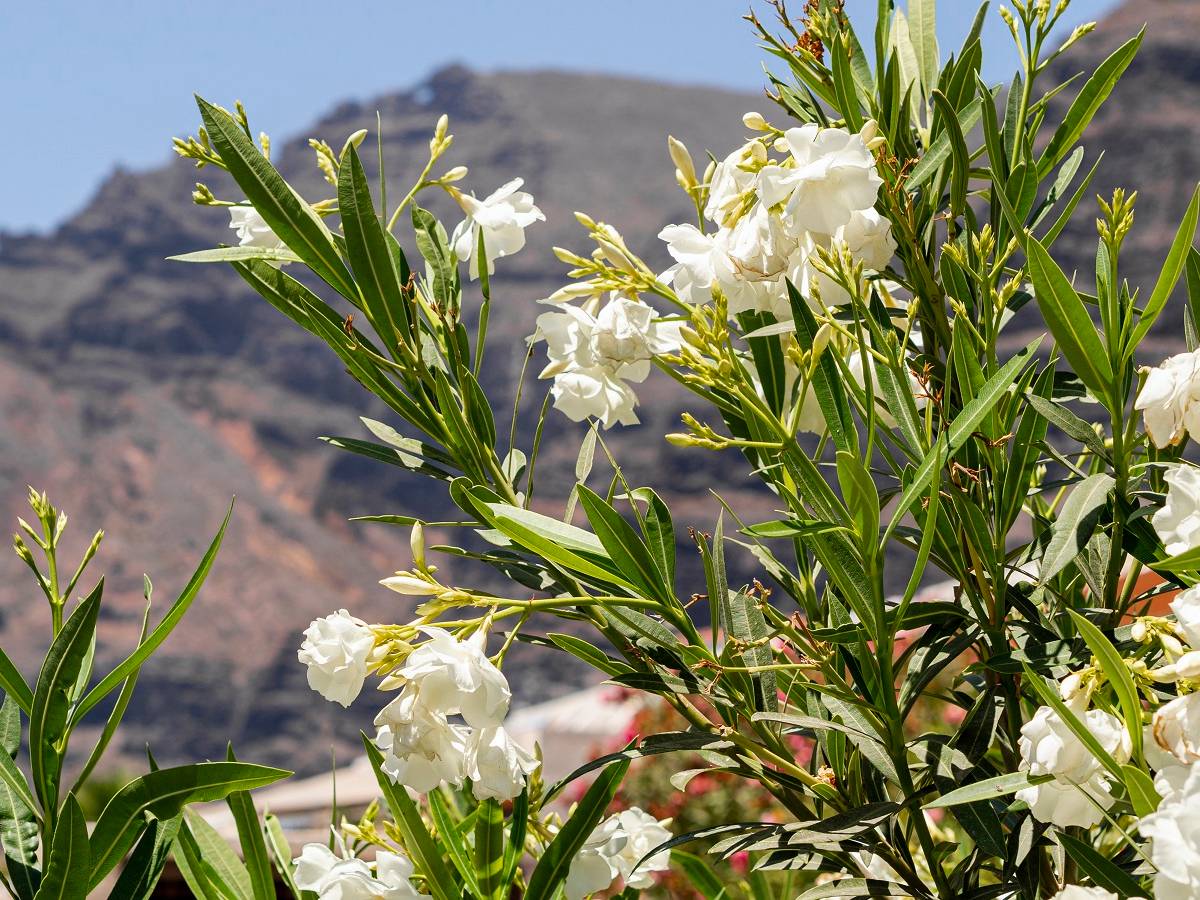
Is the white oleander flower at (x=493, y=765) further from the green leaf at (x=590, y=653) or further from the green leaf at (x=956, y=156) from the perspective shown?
the green leaf at (x=956, y=156)

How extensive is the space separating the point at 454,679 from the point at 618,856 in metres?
0.32

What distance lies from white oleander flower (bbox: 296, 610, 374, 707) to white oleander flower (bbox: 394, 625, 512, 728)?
27mm

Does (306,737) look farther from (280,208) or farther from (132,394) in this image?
(280,208)

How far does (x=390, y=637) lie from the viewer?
1.97 feet

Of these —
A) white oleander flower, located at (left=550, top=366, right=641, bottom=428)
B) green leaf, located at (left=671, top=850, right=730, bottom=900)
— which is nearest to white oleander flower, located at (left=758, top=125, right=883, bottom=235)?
white oleander flower, located at (left=550, top=366, right=641, bottom=428)

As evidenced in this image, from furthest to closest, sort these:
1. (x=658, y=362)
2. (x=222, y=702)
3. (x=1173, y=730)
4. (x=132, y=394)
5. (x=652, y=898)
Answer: (x=132, y=394), (x=222, y=702), (x=652, y=898), (x=658, y=362), (x=1173, y=730)

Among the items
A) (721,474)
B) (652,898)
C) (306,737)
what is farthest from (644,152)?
(652,898)

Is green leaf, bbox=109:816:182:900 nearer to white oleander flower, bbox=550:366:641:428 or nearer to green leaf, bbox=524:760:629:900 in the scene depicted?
green leaf, bbox=524:760:629:900

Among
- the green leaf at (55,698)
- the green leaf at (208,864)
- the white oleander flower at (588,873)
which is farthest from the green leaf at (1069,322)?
the green leaf at (208,864)

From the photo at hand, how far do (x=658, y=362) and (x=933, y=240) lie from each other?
0.21m

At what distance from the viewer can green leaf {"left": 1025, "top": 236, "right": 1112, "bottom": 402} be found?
574mm

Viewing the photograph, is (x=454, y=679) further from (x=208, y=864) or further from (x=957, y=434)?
(x=208, y=864)

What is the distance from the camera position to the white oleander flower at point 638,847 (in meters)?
0.81

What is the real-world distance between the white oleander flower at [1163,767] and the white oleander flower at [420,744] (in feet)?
1.09
